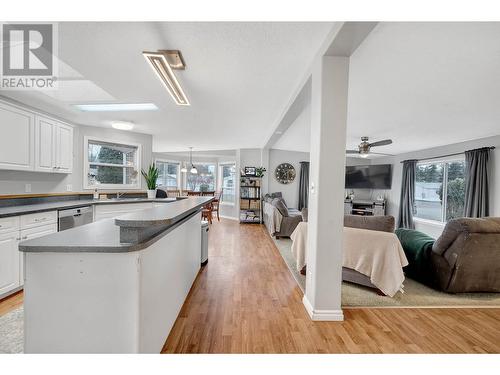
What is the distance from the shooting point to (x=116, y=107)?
3.38 m

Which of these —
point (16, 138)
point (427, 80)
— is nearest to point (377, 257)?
point (427, 80)

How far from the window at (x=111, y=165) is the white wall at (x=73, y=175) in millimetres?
113

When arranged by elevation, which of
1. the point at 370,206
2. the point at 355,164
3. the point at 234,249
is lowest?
the point at 234,249

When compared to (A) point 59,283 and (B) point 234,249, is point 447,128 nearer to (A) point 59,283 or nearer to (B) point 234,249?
(B) point 234,249

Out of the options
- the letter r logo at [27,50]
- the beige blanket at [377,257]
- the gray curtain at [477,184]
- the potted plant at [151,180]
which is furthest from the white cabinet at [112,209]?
the gray curtain at [477,184]

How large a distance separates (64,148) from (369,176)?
7.80 metres

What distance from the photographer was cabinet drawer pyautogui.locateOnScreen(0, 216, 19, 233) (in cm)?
225

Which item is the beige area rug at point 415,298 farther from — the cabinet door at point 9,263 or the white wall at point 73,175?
the white wall at point 73,175

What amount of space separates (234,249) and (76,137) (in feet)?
11.8

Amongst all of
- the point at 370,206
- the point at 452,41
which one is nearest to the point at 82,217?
the point at 452,41

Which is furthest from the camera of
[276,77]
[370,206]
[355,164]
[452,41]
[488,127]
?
[355,164]

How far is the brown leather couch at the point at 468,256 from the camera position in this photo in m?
2.24

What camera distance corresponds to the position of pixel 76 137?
414 cm
